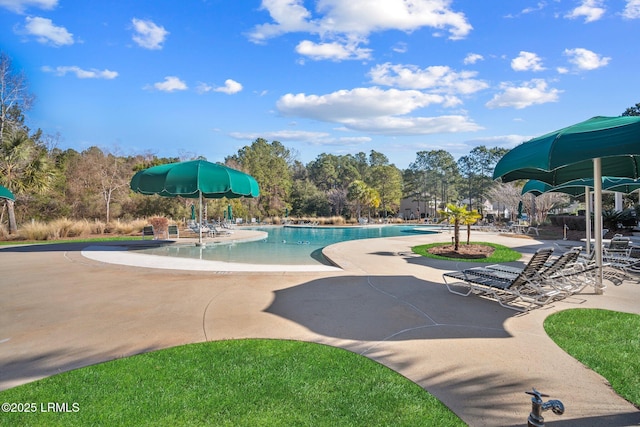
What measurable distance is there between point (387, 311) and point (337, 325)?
0.89 metres

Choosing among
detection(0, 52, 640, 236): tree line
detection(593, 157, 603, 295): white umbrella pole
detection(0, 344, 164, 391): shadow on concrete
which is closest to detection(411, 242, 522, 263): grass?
detection(593, 157, 603, 295): white umbrella pole

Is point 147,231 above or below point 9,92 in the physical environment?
below

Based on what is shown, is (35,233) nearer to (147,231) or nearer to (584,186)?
(147,231)

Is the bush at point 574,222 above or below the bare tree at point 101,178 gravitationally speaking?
below

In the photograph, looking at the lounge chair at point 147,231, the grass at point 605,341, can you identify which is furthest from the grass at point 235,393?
the lounge chair at point 147,231

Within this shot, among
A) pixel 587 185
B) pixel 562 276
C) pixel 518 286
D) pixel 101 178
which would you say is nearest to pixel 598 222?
pixel 562 276

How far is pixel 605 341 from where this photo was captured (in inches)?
146

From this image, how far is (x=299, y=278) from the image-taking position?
22.8 ft

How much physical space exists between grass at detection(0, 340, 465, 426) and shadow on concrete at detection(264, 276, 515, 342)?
859mm

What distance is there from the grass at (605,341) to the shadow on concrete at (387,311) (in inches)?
23.3

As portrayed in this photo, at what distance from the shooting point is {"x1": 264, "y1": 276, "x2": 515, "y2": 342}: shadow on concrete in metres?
4.05

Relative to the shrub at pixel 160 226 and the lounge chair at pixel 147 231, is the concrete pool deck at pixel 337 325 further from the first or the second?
the shrub at pixel 160 226

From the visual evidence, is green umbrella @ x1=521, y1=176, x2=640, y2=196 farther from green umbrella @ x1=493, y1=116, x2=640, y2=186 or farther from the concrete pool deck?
green umbrella @ x1=493, y1=116, x2=640, y2=186

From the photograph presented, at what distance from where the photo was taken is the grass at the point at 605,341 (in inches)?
115
